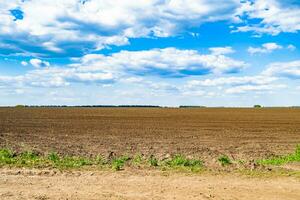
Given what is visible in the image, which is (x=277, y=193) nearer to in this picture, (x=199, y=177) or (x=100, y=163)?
(x=199, y=177)

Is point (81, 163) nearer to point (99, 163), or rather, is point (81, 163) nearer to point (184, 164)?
point (99, 163)

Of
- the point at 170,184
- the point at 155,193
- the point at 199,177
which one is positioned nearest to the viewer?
the point at 155,193

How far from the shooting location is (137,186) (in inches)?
471

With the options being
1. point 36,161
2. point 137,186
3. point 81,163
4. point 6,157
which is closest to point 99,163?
point 81,163

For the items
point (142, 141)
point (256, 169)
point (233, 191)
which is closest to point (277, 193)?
point (233, 191)

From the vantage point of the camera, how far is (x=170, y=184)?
12.3m

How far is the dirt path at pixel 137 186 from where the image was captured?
1099 cm

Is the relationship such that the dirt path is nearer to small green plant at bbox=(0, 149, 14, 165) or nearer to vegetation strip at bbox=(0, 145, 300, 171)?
vegetation strip at bbox=(0, 145, 300, 171)

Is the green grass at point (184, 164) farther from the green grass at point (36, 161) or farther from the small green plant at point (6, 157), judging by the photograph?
the small green plant at point (6, 157)

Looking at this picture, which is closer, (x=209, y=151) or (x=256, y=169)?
(x=256, y=169)

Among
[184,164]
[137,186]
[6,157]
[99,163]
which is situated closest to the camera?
[137,186]

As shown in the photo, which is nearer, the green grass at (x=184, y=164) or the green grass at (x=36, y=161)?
the green grass at (x=184, y=164)

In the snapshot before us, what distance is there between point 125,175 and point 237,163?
4.80 metres

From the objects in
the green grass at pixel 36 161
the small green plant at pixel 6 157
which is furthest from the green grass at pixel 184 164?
the small green plant at pixel 6 157
